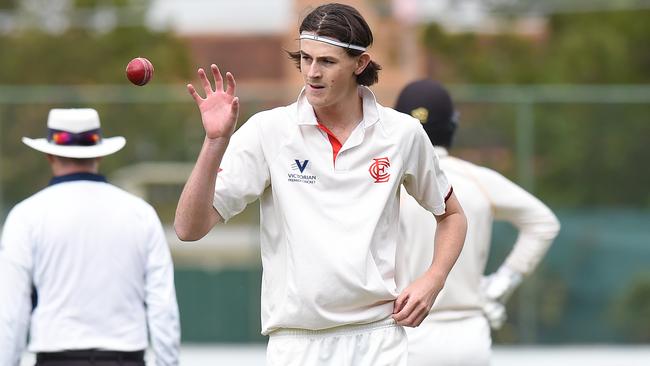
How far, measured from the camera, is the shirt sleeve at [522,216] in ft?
20.9

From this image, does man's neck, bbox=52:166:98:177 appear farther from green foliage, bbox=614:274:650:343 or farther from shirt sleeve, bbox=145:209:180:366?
green foliage, bbox=614:274:650:343

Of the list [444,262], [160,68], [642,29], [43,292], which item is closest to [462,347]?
[444,262]

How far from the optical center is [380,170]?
15.0 feet

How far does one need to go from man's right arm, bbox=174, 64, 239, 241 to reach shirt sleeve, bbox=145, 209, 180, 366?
162 centimetres

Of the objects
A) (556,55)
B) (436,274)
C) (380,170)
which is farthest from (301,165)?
(556,55)

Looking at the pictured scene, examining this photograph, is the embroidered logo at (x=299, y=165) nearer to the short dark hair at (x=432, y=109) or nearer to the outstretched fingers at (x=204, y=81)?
the outstretched fingers at (x=204, y=81)

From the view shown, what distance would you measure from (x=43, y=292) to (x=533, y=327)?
7974 mm

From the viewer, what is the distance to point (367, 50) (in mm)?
4684

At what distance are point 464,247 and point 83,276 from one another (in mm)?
1591

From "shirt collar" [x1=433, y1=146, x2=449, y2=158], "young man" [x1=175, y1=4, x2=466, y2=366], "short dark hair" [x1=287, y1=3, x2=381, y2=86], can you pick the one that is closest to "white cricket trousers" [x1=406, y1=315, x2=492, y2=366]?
"shirt collar" [x1=433, y1=146, x2=449, y2=158]

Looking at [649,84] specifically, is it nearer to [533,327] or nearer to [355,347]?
[533,327]

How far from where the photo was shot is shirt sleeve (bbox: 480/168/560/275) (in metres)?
6.36

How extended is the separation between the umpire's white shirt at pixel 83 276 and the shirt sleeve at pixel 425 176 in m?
1.55

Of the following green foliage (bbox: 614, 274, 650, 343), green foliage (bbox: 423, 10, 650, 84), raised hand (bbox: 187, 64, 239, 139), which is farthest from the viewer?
green foliage (bbox: 423, 10, 650, 84)
